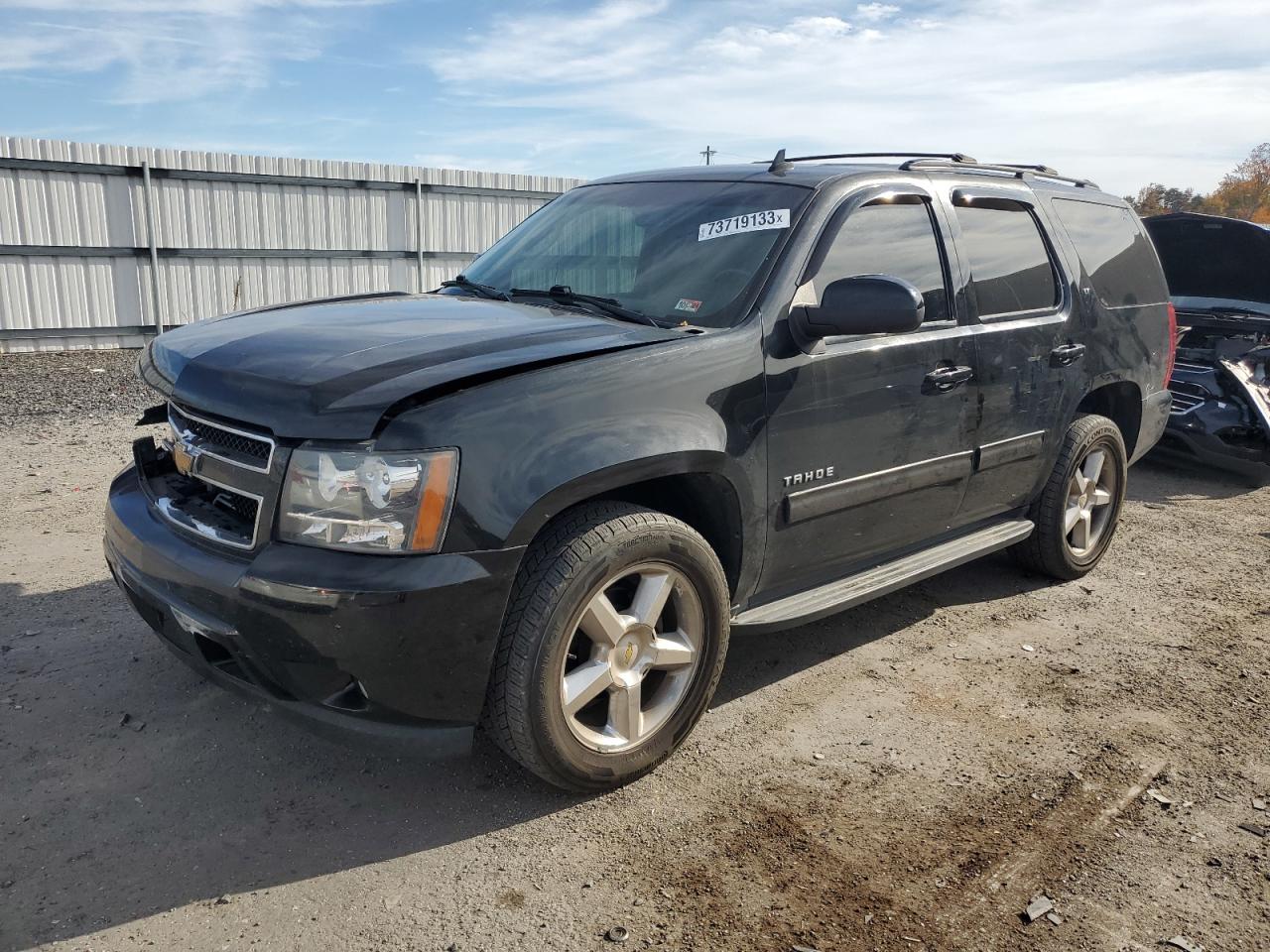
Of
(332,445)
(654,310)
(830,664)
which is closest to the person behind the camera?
(332,445)

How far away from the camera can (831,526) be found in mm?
3588

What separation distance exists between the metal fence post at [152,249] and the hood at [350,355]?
1074 cm

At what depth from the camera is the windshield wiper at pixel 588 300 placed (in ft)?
11.2

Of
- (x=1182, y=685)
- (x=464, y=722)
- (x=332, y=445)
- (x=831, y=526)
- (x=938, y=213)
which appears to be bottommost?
(x=1182, y=685)

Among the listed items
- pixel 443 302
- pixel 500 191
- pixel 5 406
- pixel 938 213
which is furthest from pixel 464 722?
pixel 500 191

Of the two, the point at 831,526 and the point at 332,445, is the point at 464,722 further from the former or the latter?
the point at 831,526

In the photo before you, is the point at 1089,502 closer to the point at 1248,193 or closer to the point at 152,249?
the point at 152,249

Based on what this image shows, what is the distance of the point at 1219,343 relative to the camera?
7617mm

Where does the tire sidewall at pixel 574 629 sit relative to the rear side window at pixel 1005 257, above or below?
below

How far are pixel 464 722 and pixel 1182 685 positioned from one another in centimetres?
294

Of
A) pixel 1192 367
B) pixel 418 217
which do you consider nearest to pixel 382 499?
pixel 1192 367

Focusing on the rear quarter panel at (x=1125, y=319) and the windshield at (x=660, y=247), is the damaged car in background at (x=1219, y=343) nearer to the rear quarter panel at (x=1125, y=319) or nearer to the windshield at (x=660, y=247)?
the rear quarter panel at (x=1125, y=319)

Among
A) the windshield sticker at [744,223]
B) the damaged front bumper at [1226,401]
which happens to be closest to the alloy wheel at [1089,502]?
the windshield sticker at [744,223]

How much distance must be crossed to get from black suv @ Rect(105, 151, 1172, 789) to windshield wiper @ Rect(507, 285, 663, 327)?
0.05ft
